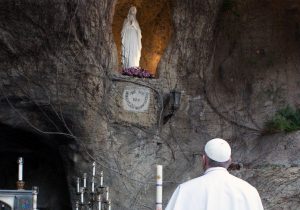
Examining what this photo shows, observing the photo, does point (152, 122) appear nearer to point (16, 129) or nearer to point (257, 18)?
point (16, 129)

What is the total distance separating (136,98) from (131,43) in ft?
3.10

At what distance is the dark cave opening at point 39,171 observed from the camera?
11336 mm

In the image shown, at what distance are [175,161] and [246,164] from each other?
1.15m

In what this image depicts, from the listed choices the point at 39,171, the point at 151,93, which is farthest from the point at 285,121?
the point at 39,171

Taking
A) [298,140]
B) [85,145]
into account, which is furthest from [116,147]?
[298,140]

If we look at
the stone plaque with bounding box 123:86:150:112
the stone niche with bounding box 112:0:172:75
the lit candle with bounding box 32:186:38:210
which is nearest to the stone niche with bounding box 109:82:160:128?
the stone plaque with bounding box 123:86:150:112

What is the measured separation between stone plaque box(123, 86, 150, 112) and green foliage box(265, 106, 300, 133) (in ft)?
7.03

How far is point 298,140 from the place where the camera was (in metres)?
10.7

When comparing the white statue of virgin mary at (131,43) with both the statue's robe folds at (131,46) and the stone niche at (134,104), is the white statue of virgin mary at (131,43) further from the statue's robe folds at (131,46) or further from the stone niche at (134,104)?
the stone niche at (134,104)

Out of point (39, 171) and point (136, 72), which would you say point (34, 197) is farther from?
point (39, 171)

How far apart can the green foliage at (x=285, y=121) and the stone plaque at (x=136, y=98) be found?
84.4 inches

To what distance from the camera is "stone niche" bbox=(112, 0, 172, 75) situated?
11.3 meters

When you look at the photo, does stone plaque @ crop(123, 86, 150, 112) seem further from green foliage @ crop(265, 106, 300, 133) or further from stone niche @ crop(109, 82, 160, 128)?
green foliage @ crop(265, 106, 300, 133)

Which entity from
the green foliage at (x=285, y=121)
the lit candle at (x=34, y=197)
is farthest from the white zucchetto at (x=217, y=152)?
the green foliage at (x=285, y=121)
